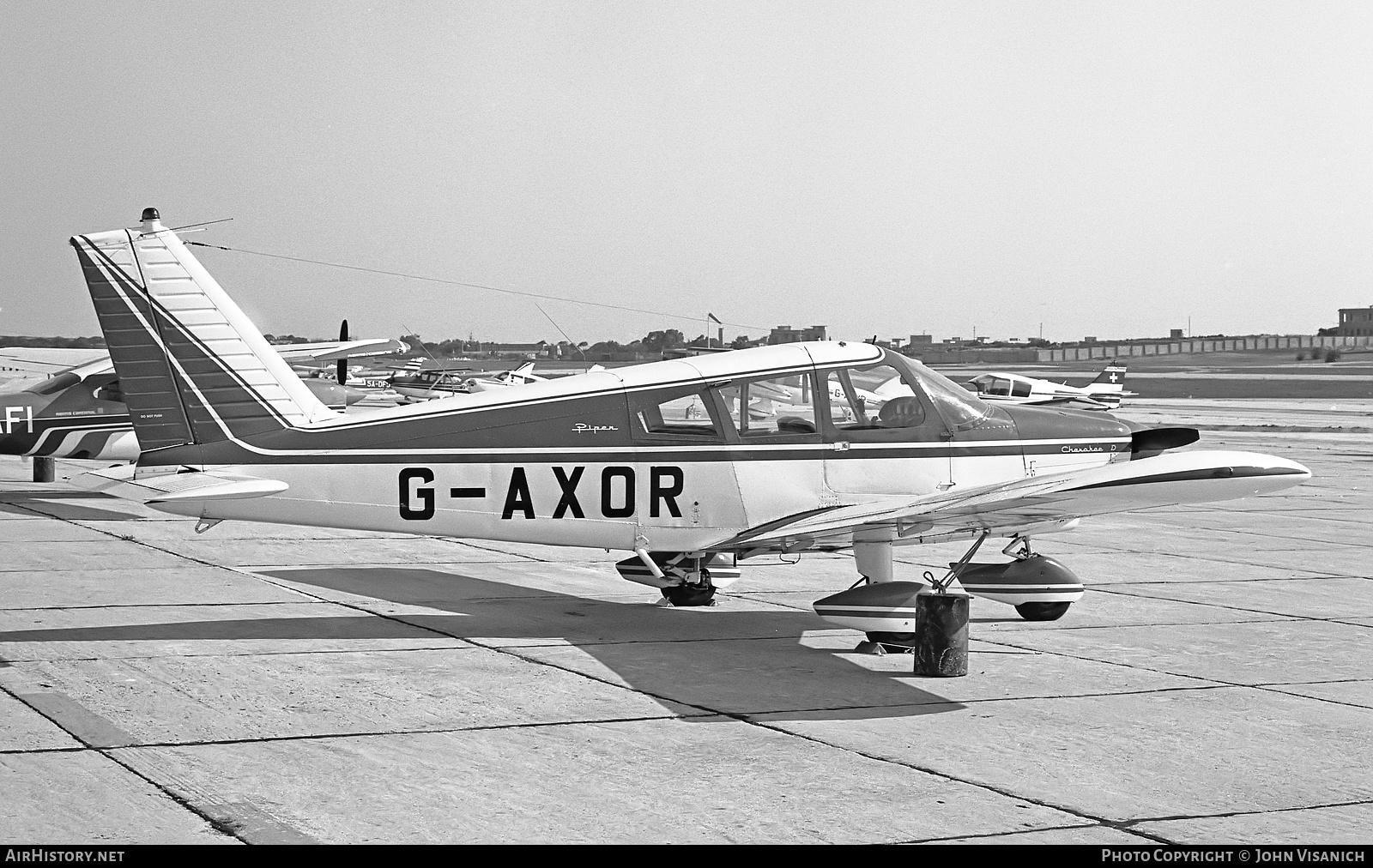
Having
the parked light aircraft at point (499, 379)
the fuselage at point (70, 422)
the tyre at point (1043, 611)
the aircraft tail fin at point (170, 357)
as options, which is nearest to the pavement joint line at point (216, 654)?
the aircraft tail fin at point (170, 357)

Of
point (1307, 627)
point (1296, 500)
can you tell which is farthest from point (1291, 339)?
point (1307, 627)

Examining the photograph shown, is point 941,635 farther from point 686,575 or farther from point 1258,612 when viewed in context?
point 1258,612

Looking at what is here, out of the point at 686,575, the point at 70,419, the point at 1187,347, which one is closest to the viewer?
the point at 686,575

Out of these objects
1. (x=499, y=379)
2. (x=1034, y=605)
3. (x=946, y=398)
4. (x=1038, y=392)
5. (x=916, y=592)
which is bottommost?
(x=1034, y=605)

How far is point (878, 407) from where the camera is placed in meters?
10.5

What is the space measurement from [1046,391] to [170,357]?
40.9 metres

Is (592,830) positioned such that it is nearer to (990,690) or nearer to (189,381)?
(990,690)

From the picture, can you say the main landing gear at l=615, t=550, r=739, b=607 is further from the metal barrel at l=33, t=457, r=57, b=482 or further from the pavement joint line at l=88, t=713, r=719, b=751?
the metal barrel at l=33, t=457, r=57, b=482

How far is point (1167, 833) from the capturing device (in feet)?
18.6

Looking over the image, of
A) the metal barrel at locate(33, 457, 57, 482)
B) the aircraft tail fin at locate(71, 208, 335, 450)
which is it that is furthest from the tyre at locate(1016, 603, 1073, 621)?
the metal barrel at locate(33, 457, 57, 482)

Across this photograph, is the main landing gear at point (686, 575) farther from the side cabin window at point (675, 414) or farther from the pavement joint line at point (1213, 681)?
the pavement joint line at point (1213, 681)

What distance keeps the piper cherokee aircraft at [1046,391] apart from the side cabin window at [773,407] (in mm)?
34529

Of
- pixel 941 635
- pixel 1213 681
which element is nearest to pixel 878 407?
pixel 941 635

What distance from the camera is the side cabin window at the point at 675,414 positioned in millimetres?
10219
